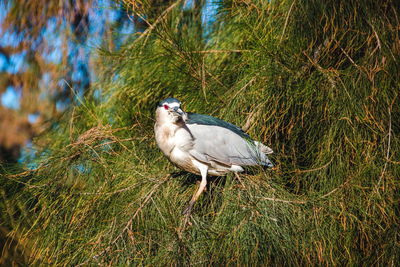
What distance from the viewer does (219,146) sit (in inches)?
71.7

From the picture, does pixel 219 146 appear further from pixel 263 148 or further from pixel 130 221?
pixel 130 221

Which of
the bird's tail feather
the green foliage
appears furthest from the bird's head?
the bird's tail feather

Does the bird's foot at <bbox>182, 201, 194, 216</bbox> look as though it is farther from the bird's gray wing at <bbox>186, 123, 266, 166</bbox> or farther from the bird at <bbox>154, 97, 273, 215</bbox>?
the bird's gray wing at <bbox>186, 123, 266, 166</bbox>

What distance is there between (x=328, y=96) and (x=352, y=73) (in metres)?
0.11

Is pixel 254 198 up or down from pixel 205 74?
down

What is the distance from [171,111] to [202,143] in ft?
0.61

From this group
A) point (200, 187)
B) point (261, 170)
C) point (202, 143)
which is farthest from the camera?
point (202, 143)

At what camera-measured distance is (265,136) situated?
1.62m

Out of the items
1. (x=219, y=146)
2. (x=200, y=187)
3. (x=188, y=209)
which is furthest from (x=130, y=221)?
(x=219, y=146)

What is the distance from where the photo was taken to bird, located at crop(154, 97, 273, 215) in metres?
1.67

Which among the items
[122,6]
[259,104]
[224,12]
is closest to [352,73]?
[259,104]

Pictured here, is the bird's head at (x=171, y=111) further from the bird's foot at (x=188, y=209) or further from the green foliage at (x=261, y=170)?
the bird's foot at (x=188, y=209)

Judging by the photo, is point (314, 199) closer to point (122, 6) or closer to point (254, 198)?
point (254, 198)

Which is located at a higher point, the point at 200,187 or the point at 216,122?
the point at 216,122
